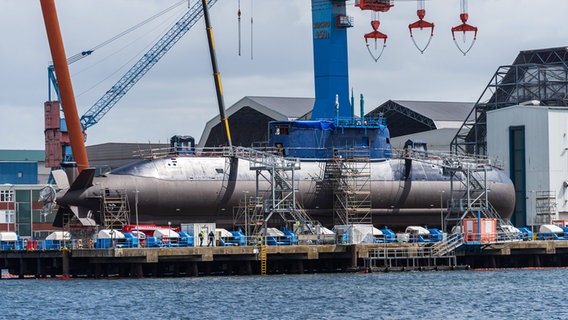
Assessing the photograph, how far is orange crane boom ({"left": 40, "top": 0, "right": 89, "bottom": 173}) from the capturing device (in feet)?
343

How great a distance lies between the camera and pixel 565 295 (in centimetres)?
8419

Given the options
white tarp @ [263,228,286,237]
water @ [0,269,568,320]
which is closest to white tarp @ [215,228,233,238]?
white tarp @ [263,228,286,237]

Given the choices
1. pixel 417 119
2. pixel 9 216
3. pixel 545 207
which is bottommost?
pixel 9 216

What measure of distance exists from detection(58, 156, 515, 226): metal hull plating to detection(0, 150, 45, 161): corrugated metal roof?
8840cm

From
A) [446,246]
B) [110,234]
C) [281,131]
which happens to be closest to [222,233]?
[110,234]

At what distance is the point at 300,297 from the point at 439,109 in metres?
80.3

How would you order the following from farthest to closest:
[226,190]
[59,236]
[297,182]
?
[297,182], [226,190], [59,236]

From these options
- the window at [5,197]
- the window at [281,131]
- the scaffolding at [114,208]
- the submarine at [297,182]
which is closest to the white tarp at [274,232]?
the submarine at [297,182]

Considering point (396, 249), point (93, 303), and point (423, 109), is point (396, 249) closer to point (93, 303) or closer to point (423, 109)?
point (93, 303)

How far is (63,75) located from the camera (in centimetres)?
10506

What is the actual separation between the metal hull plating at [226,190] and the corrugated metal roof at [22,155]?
3480 inches

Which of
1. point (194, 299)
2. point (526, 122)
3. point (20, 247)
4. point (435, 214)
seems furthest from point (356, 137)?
point (194, 299)

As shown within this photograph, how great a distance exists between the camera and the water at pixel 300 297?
74.5 m

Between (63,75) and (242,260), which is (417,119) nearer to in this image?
(63,75)
